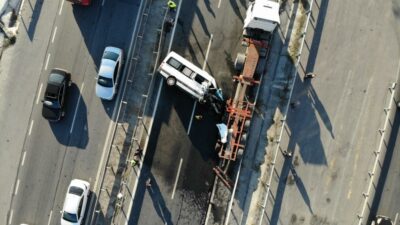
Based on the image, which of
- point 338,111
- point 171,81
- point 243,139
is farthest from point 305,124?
point 171,81

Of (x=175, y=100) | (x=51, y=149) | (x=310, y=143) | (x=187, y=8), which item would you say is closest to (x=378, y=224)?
(x=310, y=143)

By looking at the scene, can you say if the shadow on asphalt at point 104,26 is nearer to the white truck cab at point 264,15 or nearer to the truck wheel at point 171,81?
the truck wheel at point 171,81

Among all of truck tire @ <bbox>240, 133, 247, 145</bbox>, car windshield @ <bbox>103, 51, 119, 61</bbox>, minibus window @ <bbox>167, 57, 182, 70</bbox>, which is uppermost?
minibus window @ <bbox>167, 57, 182, 70</bbox>

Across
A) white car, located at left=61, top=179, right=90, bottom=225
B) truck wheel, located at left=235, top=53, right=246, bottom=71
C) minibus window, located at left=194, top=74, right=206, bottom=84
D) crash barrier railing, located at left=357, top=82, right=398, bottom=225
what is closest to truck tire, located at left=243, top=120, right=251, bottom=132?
truck wheel, located at left=235, top=53, right=246, bottom=71

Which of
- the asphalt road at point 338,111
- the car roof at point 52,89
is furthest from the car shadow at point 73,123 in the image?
the asphalt road at point 338,111

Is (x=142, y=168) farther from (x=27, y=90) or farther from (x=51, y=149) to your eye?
(x=27, y=90)

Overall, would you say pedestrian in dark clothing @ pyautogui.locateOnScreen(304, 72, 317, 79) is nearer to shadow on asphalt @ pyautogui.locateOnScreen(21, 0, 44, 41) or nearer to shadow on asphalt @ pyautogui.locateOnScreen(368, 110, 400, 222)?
shadow on asphalt @ pyautogui.locateOnScreen(368, 110, 400, 222)
